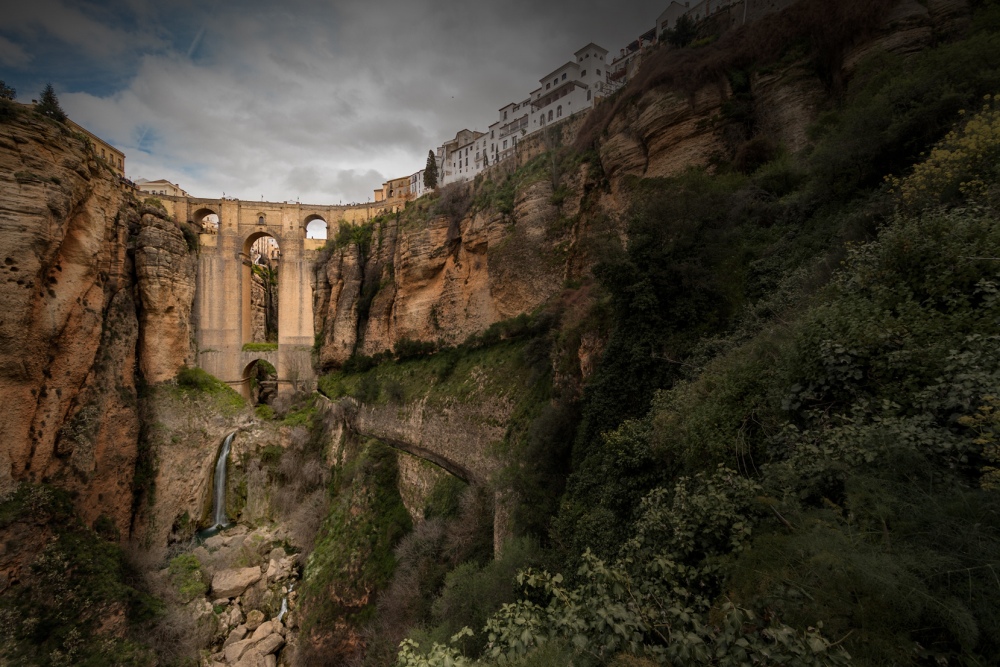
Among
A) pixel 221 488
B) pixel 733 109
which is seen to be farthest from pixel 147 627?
pixel 733 109

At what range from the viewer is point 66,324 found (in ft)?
46.6

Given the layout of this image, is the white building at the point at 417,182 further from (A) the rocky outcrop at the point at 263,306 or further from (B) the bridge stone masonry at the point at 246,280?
(A) the rocky outcrop at the point at 263,306

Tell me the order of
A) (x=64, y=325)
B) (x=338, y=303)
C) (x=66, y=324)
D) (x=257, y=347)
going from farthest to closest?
(x=257, y=347), (x=338, y=303), (x=66, y=324), (x=64, y=325)

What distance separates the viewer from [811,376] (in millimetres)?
4277

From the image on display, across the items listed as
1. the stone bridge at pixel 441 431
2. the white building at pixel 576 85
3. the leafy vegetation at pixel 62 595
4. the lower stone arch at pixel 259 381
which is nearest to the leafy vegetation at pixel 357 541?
the stone bridge at pixel 441 431

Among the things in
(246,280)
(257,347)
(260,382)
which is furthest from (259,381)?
(246,280)

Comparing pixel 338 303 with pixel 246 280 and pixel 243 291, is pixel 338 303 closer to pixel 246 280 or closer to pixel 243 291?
pixel 243 291

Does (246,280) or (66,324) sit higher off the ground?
(246,280)

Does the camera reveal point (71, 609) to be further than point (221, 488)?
No

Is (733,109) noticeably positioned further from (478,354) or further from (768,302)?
(478,354)

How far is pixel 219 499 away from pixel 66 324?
11089 millimetres

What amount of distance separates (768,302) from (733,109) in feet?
25.6

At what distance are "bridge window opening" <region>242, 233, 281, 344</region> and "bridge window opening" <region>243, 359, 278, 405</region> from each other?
2066 millimetres

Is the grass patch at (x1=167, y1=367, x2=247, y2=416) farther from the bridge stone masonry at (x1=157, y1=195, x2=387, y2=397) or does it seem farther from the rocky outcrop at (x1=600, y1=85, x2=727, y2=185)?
the rocky outcrop at (x1=600, y1=85, x2=727, y2=185)
